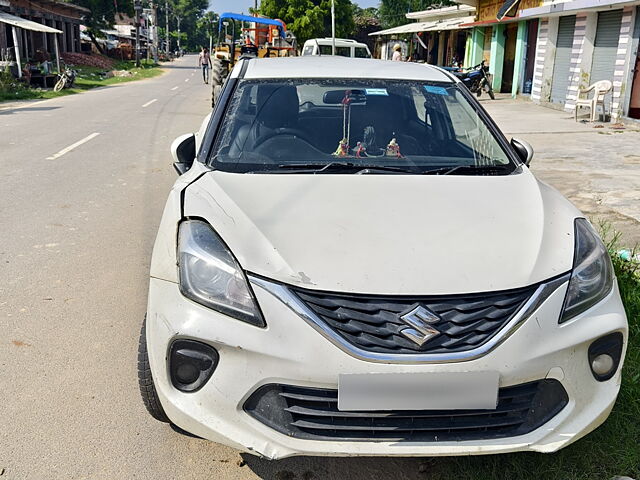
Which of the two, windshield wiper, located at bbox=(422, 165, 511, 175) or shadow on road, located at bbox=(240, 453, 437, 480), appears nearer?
shadow on road, located at bbox=(240, 453, 437, 480)

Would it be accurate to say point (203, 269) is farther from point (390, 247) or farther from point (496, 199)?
point (496, 199)

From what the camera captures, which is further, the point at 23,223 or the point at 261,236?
the point at 23,223

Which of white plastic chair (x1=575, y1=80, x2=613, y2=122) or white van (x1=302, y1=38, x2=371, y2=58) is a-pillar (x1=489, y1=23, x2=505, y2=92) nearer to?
white van (x1=302, y1=38, x2=371, y2=58)

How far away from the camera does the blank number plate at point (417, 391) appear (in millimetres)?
2141

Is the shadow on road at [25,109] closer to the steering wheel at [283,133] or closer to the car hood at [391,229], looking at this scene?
the steering wheel at [283,133]

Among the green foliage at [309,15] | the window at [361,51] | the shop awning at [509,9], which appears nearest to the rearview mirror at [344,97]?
the shop awning at [509,9]

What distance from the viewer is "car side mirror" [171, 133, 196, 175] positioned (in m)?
3.57

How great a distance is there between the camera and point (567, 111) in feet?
57.3

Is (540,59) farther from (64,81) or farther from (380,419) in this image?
(380,419)

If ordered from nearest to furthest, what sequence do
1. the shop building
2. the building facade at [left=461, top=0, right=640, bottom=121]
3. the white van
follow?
the building facade at [left=461, top=0, right=640, bottom=121], the white van, the shop building

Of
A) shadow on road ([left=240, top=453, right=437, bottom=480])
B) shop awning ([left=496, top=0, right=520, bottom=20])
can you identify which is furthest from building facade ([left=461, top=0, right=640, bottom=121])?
shadow on road ([left=240, top=453, right=437, bottom=480])

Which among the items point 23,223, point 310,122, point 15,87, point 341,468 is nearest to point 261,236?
point 341,468

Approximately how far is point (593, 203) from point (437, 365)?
5631 mm

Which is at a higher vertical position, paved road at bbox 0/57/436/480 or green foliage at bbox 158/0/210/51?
green foliage at bbox 158/0/210/51
